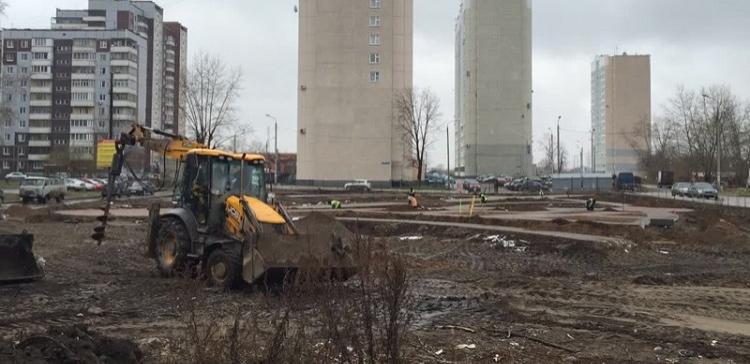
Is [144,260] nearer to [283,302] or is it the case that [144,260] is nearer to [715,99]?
[283,302]

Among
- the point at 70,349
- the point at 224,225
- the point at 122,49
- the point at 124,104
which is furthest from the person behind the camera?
the point at 124,104

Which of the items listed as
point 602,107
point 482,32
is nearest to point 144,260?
point 482,32

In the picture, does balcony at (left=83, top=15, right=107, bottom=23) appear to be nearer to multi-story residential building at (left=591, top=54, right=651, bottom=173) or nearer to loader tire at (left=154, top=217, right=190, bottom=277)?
multi-story residential building at (left=591, top=54, right=651, bottom=173)

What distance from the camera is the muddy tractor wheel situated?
12070mm

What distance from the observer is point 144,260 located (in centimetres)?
1788

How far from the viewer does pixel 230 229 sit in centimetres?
1268

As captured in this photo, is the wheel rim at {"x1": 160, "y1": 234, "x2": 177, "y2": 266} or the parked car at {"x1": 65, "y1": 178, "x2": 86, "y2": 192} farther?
the parked car at {"x1": 65, "y1": 178, "x2": 86, "y2": 192}

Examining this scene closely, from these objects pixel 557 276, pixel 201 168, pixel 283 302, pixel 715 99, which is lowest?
pixel 557 276

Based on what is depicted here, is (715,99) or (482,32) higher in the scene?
(482,32)

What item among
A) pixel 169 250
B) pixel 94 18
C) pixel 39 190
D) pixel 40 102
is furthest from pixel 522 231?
pixel 94 18

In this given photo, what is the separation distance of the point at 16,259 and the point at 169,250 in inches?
112

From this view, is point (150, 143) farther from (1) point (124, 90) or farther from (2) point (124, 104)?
(1) point (124, 90)

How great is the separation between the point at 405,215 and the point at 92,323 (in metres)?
25.5

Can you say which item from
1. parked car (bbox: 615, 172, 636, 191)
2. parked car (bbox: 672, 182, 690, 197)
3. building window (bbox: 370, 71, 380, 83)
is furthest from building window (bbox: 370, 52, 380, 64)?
parked car (bbox: 672, 182, 690, 197)
